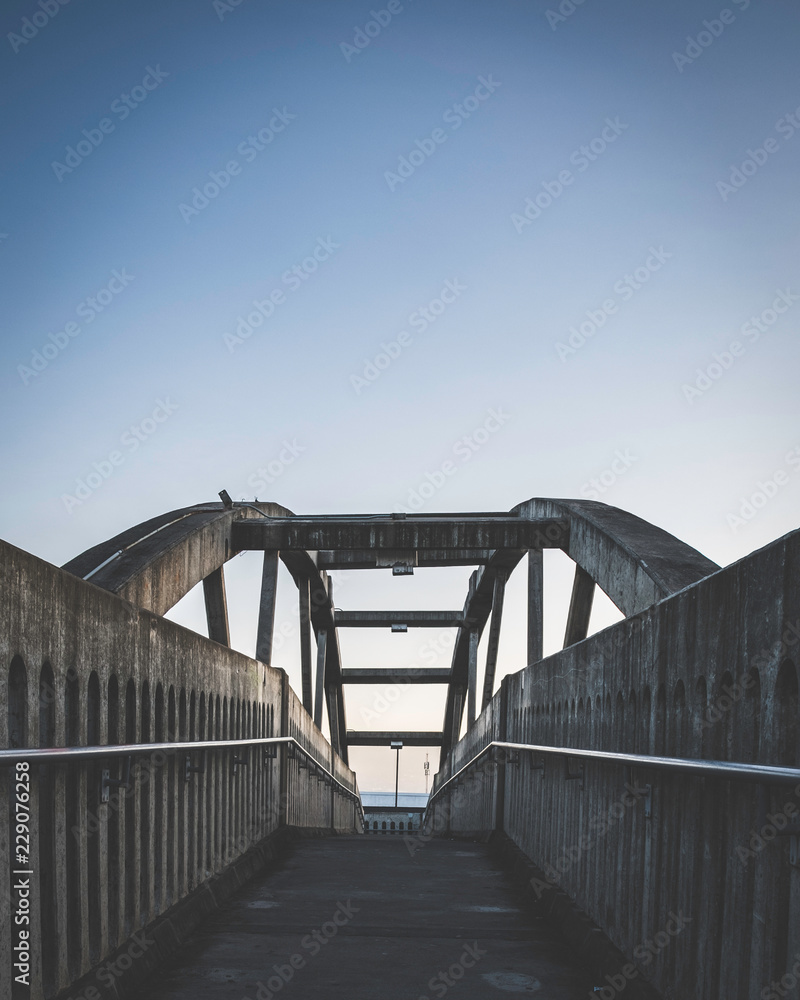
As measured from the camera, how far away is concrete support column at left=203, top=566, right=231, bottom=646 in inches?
755

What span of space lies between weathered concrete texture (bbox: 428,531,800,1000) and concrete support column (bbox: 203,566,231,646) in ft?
42.8

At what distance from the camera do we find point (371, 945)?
5.91 meters

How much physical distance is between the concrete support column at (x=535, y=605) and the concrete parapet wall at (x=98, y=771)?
13467mm

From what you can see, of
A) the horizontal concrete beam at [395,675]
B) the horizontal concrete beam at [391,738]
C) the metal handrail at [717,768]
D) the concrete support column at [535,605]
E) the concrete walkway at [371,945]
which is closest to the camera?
the metal handrail at [717,768]

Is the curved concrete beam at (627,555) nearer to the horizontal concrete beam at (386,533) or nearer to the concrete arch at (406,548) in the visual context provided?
the concrete arch at (406,548)

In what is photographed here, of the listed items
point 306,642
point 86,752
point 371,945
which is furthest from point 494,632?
point 86,752

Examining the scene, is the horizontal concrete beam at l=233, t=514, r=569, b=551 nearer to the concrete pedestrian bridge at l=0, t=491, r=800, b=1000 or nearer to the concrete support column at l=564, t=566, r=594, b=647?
the concrete support column at l=564, t=566, r=594, b=647

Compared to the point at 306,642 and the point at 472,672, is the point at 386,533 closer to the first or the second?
the point at 306,642

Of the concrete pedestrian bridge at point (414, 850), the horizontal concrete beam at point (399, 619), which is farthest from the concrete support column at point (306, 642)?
the concrete pedestrian bridge at point (414, 850)

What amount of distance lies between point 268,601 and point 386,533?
3.68 meters

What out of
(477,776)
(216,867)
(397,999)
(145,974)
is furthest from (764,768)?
(477,776)

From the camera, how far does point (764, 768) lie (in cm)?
302

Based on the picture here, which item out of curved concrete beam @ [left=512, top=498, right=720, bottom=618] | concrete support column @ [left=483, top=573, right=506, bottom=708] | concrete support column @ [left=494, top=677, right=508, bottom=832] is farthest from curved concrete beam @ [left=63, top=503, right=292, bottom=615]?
concrete support column @ [left=483, top=573, right=506, bottom=708]

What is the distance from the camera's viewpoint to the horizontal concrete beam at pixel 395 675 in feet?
147
